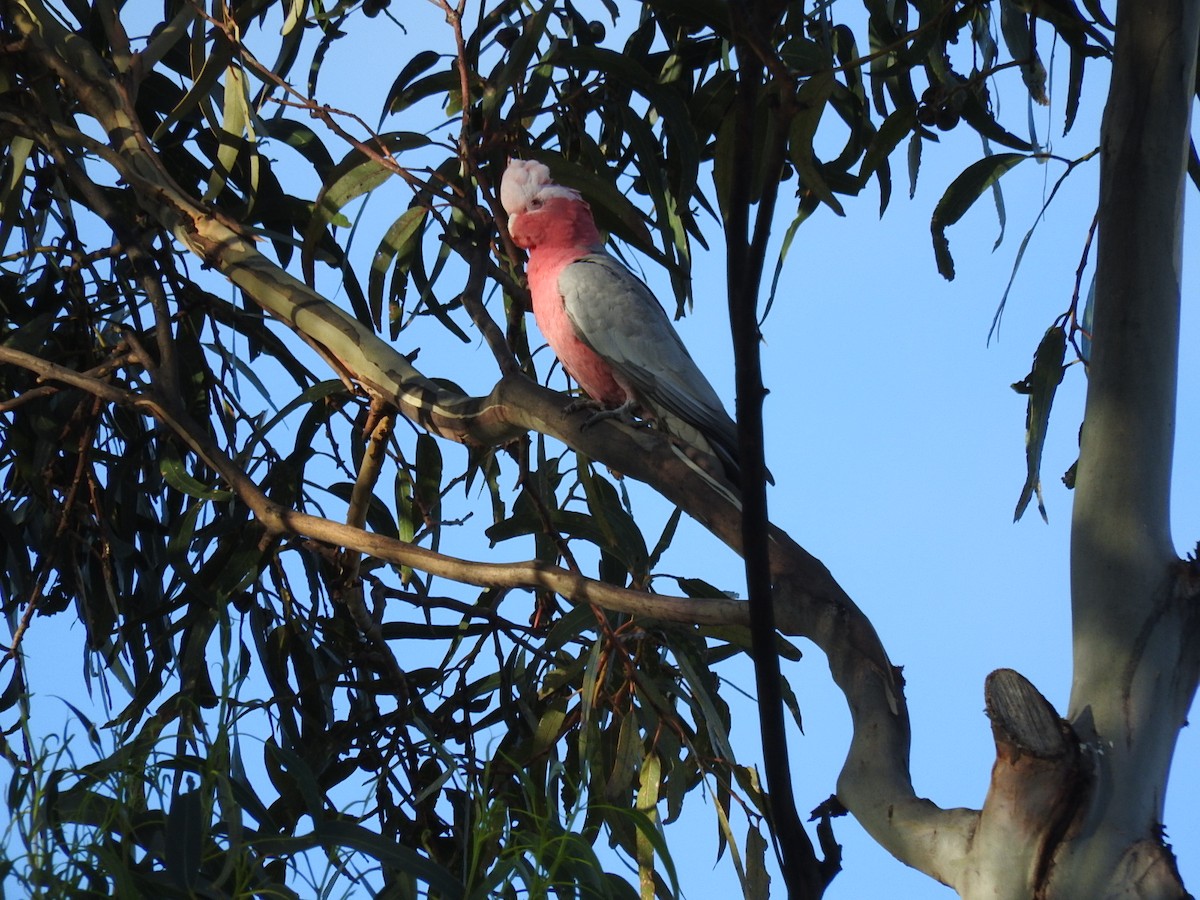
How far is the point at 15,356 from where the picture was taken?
1.44 meters

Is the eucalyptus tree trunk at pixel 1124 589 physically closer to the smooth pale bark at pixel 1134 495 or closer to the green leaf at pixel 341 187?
the smooth pale bark at pixel 1134 495

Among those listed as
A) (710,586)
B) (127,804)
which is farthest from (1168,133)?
(127,804)

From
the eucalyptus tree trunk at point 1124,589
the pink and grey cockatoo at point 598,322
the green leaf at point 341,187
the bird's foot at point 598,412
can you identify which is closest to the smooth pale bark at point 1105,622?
the eucalyptus tree trunk at point 1124,589

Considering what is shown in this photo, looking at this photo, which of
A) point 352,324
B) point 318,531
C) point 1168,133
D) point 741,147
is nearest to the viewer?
point 741,147

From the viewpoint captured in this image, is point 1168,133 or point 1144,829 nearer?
point 1144,829

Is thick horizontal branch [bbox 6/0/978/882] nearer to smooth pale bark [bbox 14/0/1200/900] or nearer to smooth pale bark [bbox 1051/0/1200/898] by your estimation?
smooth pale bark [bbox 14/0/1200/900]

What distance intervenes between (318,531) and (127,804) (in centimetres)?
49

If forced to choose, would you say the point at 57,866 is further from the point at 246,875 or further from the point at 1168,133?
the point at 1168,133

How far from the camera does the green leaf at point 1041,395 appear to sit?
4.89 feet

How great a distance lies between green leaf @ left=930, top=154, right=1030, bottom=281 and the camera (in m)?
1.56

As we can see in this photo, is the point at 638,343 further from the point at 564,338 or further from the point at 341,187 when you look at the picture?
the point at 341,187

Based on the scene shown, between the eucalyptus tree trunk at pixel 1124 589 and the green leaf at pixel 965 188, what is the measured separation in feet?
1.64

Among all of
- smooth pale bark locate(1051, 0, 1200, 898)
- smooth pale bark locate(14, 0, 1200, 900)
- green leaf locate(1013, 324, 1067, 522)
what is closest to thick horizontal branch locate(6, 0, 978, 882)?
smooth pale bark locate(14, 0, 1200, 900)

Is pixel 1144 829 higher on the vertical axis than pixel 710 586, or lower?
lower
